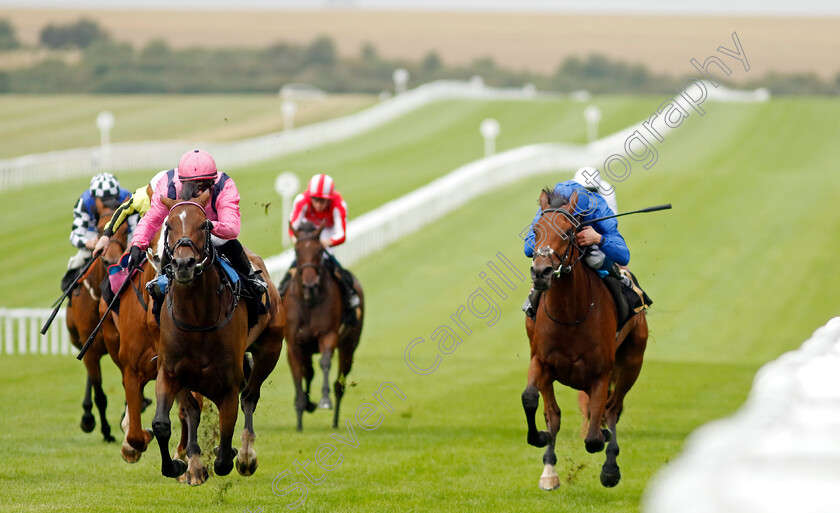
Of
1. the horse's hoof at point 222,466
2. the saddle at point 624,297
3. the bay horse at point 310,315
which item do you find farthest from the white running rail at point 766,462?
the bay horse at point 310,315

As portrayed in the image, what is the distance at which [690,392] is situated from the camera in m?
15.2

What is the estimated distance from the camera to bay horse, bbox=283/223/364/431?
1212 centimetres

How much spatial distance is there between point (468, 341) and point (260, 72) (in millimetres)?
56923

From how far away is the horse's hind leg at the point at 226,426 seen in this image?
7816 mm

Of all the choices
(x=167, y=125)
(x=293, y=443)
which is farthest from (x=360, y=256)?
(x=167, y=125)

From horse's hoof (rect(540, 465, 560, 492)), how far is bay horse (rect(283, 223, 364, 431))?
3.89 meters

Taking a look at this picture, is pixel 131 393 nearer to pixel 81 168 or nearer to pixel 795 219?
pixel 795 219

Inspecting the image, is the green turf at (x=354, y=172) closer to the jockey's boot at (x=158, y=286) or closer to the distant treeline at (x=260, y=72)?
the jockey's boot at (x=158, y=286)

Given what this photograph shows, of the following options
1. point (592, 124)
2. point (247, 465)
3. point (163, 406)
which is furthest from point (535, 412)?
point (592, 124)

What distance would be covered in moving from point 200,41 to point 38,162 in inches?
1819

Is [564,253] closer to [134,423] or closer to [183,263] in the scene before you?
[183,263]

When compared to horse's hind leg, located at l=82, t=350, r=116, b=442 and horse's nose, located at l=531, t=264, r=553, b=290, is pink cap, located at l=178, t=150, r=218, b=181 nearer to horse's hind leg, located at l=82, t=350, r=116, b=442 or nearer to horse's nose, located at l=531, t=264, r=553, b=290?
horse's nose, located at l=531, t=264, r=553, b=290

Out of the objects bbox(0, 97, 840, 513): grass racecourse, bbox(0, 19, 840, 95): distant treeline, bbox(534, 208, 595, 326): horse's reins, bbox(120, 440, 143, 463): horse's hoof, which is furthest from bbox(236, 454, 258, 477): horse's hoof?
bbox(0, 19, 840, 95): distant treeline

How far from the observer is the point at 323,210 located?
Result: 40.5 feet
